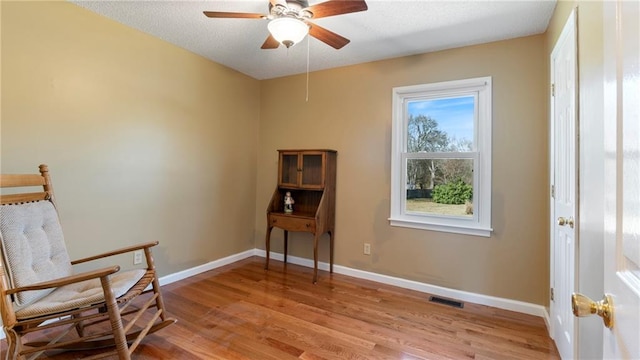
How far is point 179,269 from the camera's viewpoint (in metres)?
3.01

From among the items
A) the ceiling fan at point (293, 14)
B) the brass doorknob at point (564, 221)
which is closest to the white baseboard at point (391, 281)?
the brass doorknob at point (564, 221)

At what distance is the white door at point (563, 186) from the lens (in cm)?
156

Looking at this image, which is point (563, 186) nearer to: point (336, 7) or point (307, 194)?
point (336, 7)

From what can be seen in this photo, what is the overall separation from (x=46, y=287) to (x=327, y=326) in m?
1.71

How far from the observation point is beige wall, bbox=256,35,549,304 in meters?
2.41

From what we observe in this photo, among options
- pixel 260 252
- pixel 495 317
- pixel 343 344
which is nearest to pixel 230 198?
pixel 260 252

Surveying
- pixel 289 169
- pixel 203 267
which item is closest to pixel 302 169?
pixel 289 169

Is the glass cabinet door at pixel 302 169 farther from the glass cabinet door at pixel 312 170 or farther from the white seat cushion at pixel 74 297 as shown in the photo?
the white seat cushion at pixel 74 297

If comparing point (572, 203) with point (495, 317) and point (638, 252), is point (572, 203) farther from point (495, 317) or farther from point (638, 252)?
point (638, 252)

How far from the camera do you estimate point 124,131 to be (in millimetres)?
2535

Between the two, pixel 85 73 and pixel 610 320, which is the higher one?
pixel 85 73

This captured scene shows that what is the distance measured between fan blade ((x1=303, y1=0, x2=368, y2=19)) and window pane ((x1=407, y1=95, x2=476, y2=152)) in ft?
5.01

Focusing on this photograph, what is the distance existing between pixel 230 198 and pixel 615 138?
3463 millimetres

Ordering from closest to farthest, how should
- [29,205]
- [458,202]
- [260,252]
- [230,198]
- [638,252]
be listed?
[638,252]
[29,205]
[458,202]
[230,198]
[260,252]
